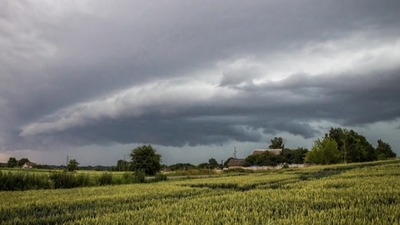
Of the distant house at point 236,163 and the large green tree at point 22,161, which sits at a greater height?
the large green tree at point 22,161

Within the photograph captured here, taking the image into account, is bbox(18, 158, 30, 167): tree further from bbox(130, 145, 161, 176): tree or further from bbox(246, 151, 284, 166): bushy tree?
bbox(130, 145, 161, 176): tree

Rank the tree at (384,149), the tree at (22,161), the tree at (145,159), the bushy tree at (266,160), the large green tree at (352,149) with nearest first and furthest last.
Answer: the tree at (145,159), the large green tree at (352,149), the bushy tree at (266,160), the tree at (384,149), the tree at (22,161)

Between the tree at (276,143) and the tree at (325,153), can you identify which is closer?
the tree at (325,153)

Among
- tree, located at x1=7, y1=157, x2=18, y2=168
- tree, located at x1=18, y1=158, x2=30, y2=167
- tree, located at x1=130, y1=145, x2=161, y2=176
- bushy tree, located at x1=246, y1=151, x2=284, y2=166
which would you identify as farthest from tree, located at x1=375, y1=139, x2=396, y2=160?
tree, located at x1=18, y1=158, x2=30, y2=167

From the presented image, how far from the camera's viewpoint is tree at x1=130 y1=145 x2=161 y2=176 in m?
62.1

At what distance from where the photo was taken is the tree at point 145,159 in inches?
2446

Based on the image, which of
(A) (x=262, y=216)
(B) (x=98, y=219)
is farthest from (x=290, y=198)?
(B) (x=98, y=219)

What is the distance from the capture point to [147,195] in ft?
57.7

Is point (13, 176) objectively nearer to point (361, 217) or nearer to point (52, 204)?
point (52, 204)

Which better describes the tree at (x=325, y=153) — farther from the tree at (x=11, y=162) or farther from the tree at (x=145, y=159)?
the tree at (x=11, y=162)

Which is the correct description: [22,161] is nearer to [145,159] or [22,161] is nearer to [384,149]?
[145,159]

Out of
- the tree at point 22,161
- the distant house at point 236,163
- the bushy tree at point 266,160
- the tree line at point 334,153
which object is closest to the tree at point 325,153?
the tree line at point 334,153

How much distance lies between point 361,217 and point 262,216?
2.41 m

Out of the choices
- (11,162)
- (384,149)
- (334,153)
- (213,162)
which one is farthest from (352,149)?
(11,162)
